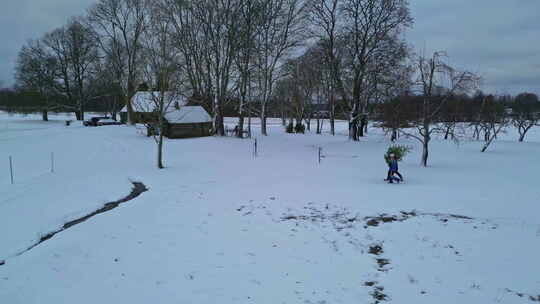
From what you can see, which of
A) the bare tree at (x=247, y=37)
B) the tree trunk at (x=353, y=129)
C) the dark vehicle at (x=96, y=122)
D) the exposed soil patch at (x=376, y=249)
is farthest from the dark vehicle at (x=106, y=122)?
the exposed soil patch at (x=376, y=249)

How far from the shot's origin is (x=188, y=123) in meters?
29.4

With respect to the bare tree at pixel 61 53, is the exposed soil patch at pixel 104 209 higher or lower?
lower

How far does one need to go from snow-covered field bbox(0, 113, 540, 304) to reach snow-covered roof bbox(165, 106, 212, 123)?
14.7 metres

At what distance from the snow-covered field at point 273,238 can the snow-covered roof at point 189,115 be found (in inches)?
579

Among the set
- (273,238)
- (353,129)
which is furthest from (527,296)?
(353,129)

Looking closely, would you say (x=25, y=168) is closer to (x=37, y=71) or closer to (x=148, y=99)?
(x=148, y=99)

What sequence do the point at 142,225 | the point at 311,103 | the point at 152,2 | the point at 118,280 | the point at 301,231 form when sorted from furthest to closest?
the point at 311,103, the point at 152,2, the point at 142,225, the point at 301,231, the point at 118,280

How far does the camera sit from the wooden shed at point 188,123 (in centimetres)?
2838

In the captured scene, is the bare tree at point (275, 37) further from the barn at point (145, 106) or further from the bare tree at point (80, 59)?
the bare tree at point (80, 59)

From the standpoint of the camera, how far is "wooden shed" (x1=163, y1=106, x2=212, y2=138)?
28.4 m

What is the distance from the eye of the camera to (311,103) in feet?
155

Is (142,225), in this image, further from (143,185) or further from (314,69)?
(314,69)

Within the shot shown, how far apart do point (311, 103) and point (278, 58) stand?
712 inches

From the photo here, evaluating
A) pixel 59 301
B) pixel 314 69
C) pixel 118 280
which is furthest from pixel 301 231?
pixel 314 69
